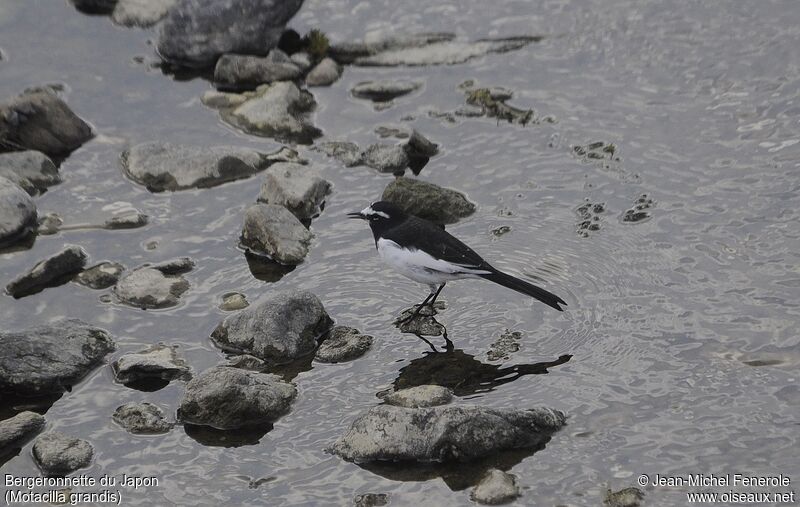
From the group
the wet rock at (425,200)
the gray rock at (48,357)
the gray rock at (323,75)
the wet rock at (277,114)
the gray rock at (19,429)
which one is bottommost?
the gray rock at (19,429)

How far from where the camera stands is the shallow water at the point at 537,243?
33.1 ft

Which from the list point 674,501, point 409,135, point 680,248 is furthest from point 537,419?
point 409,135

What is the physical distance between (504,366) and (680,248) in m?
2.92

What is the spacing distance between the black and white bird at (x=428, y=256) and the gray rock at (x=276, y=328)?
1013 mm

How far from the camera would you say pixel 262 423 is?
1063cm

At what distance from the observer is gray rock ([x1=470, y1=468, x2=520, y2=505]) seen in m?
9.37

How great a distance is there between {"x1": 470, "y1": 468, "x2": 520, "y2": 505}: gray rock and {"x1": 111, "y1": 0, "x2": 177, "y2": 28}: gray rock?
11.7 meters

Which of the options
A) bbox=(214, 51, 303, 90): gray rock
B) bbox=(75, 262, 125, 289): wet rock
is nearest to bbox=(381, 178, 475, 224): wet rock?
bbox=(75, 262, 125, 289): wet rock

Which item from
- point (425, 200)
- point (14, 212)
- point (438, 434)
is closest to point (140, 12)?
point (14, 212)

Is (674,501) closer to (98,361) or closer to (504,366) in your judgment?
(504,366)

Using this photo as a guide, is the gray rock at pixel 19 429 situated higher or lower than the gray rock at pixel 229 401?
lower

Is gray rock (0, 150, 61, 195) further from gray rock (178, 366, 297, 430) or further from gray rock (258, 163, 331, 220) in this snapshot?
gray rock (178, 366, 297, 430)

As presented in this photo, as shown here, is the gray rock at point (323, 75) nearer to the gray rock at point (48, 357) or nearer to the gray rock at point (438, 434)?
the gray rock at point (48, 357)

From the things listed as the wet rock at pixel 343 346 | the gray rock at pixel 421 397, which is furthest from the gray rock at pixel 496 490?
the wet rock at pixel 343 346
